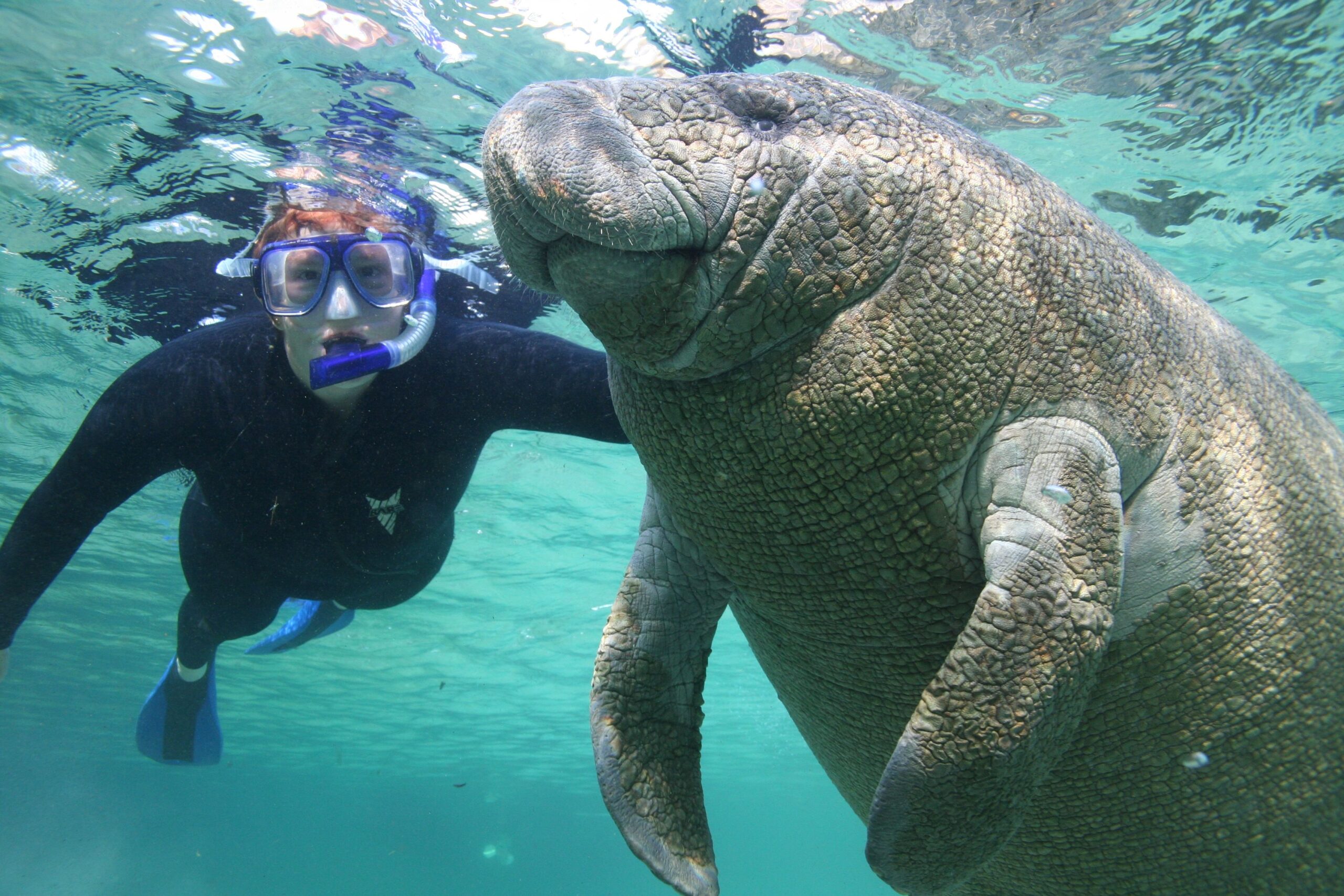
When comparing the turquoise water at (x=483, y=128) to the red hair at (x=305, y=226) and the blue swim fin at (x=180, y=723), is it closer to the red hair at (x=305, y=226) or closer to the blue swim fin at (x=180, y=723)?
the red hair at (x=305, y=226)

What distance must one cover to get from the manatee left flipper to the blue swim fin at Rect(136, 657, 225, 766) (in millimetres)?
8023

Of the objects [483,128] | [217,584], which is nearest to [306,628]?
[217,584]

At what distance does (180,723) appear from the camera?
7.73m

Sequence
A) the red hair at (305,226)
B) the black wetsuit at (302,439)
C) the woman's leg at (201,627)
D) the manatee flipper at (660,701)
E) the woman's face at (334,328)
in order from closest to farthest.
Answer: the manatee flipper at (660,701)
the black wetsuit at (302,439)
the woman's face at (334,328)
the red hair at (305,226)
the woman's leg at (201,627)

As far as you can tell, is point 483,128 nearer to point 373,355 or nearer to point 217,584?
point 373,355

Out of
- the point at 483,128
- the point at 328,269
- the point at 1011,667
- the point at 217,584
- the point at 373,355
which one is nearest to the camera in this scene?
the point at 1011,667

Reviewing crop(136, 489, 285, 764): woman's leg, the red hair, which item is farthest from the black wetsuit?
crop(136, 489, 285, 764): woman's leg

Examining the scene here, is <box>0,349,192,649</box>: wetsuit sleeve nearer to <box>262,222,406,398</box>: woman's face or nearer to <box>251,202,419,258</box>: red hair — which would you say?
<box>262,222,406,398</box>: woman's face

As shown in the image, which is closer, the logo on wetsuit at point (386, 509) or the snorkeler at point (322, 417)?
the snorkeler at point (322, 417)

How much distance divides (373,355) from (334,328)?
1.99ft

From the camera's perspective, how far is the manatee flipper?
80.0 inches

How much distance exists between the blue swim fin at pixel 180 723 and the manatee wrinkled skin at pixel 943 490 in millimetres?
7408

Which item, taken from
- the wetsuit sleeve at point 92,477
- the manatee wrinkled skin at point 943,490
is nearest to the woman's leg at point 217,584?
the wetsuit sleeve at point 92,477

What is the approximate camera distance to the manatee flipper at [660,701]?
2.03m
